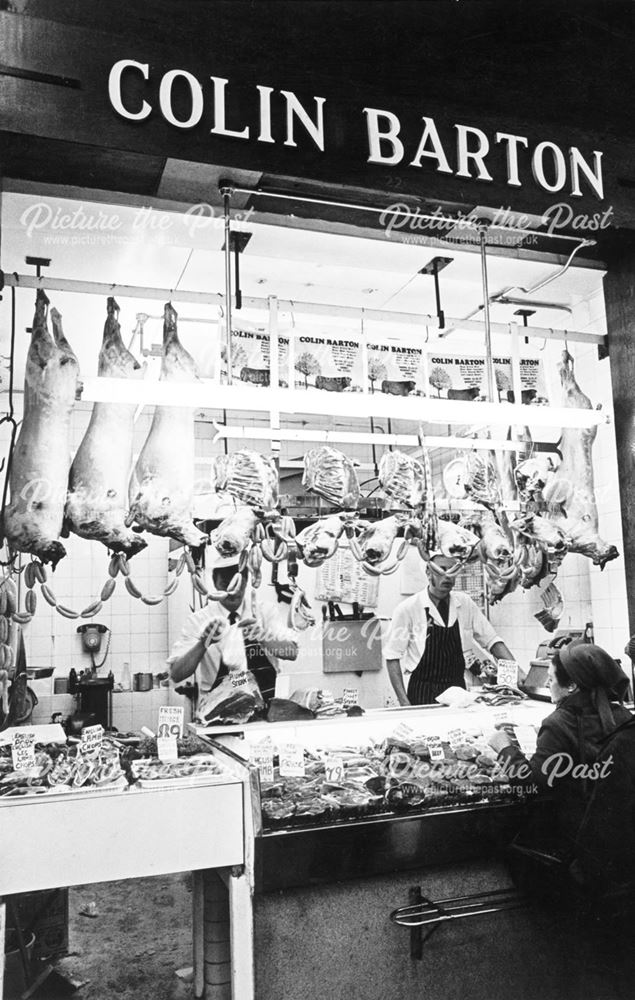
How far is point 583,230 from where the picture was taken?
442 cm

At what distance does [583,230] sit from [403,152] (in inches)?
45.0

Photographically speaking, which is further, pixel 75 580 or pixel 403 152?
pixel 75 580

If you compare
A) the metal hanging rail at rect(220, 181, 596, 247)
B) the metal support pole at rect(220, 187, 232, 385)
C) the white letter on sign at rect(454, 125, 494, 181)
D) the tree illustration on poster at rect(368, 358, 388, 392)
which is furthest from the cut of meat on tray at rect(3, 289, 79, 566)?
the white letter on sign at rect(454, 125, 494, 181)

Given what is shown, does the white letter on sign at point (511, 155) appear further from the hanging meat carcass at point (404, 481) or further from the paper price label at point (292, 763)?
the paper price label at point (292, 763)

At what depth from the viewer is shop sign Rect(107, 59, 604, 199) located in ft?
11.8

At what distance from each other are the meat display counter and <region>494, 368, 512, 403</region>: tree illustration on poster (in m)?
2.14

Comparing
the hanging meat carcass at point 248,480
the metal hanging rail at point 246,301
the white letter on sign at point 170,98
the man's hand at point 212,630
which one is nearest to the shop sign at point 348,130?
the white letter on sign at point 170,98

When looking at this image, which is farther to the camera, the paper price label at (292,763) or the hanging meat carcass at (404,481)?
the hanging meat carcass at (404,481)

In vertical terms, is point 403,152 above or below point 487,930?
above

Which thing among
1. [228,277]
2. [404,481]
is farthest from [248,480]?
[228,277]

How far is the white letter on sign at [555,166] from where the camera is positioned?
167 inches

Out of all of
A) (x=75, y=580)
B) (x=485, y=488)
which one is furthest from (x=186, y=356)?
(x=75, y=580)

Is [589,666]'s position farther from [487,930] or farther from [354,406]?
[354,406]

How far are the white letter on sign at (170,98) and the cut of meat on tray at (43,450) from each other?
1008 mm
